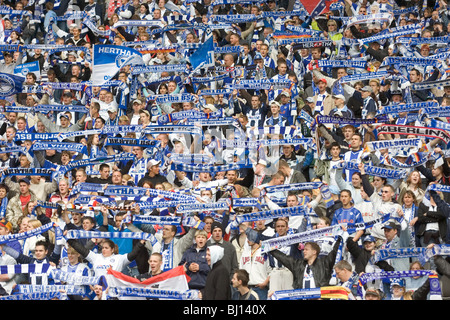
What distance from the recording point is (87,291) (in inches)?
665

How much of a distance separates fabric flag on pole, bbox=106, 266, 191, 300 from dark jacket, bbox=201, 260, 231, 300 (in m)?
0.34

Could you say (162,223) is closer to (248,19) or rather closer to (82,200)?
(82,200)

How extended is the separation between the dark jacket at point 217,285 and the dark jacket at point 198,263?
6.2 inches

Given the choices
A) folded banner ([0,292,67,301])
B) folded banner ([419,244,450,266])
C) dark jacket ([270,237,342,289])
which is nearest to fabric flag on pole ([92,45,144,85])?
folded banner ([0,292,67,301])

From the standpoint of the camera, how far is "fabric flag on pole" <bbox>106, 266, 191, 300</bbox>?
16.8 m

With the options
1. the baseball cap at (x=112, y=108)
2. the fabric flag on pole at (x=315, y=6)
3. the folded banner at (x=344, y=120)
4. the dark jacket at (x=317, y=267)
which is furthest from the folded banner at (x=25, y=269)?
the fabric flag on pole at (x=315, y=6)

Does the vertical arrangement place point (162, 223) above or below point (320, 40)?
below

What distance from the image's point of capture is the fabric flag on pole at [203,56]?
78.4 feet

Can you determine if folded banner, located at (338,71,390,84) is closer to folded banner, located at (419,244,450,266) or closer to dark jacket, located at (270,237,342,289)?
dark jacket, located at (270,237,342,289)

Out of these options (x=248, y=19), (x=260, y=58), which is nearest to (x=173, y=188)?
(x=260, y=58)

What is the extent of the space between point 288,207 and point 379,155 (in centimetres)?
249

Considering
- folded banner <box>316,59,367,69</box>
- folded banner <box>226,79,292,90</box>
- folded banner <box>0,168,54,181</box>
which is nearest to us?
folded banner <box>0,168,54,181</box>

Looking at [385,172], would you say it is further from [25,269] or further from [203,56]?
[203,56]

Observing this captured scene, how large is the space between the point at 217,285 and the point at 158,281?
94 cm
